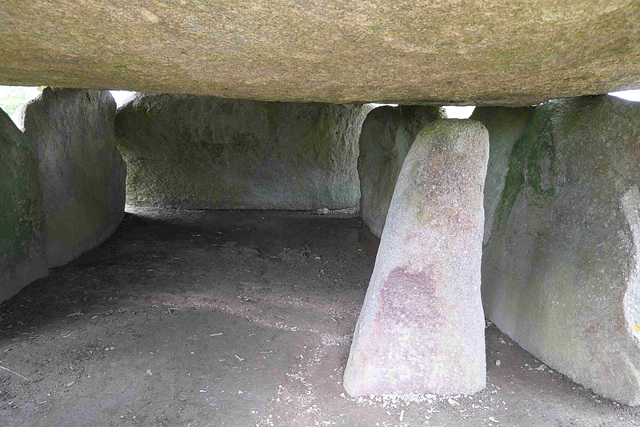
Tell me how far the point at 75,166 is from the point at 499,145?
377cm

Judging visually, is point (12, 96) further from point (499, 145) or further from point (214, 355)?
point (499, 145)

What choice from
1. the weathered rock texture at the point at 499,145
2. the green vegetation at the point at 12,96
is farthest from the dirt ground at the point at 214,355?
the green vegetation at the point at 12,96

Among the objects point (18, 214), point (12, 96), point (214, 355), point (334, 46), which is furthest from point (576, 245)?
point (12, 96)

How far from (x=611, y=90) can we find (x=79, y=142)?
448 centimetres

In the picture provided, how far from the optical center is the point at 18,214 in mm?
3832

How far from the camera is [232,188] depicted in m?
7.15

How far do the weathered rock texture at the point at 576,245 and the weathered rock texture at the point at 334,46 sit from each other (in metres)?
0.44

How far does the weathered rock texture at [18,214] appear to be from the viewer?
12.1 ft

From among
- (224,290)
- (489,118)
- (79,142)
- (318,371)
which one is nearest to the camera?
(318,371)

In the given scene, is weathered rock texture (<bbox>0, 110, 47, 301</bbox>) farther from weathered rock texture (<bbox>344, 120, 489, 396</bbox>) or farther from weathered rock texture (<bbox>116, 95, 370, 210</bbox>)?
weathered rock texture (<bbox>116, 95, 370, 210</bbox>)

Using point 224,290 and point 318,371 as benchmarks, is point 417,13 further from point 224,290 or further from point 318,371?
point 224,290

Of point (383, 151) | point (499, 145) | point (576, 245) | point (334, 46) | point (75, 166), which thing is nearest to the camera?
point (334, 46)

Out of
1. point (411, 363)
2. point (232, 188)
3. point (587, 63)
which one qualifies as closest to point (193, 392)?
point (411, 363)

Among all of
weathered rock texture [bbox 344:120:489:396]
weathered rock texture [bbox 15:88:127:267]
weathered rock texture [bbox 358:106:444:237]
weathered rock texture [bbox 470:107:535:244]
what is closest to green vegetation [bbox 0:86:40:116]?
weathered rock texture [bbox 15:88:127:267]
